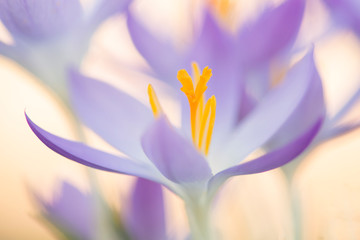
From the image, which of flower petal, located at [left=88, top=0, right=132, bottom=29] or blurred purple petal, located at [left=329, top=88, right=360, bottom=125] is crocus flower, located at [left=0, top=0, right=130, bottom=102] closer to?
flower petal, located at [left=88, top=0, right=132, bottom=29]

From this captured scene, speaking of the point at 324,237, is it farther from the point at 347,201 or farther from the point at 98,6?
the point at 98,6

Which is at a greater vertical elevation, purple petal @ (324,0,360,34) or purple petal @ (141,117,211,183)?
purple petal @ (324,0,360,34)

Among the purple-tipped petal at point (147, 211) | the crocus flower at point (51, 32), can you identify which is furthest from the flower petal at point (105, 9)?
the purple-tipped petal at point (147, 211)

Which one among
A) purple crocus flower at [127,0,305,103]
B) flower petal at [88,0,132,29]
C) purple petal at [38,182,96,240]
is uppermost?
flower petal at [88,0,132,29]

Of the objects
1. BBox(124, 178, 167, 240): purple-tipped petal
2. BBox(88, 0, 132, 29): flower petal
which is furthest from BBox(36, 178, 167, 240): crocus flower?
BBox(88, 0, 132, 29): flower petal

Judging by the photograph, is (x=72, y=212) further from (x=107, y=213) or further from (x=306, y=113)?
(x=306, y=113)

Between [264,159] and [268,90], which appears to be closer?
[264,159]

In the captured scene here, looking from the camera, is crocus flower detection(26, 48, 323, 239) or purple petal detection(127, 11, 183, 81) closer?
crocus flower detection(26, 48, 323, 239)

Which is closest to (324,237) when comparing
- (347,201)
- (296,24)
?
(347,201)
